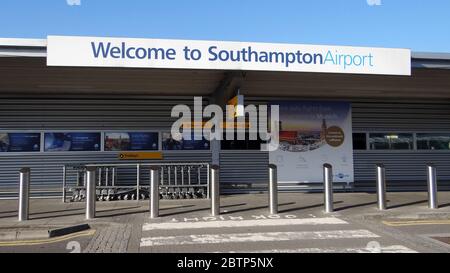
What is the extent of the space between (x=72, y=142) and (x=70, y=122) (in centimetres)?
61

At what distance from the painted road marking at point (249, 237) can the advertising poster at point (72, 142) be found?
718 cm

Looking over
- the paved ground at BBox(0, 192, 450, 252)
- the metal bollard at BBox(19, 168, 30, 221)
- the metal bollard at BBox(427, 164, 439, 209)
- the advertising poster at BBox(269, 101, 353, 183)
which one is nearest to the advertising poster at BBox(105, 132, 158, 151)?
the paved ground at BBox(0, 192, 450, 252)

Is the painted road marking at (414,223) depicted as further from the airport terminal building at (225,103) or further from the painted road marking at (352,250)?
the airport terminal building at (225,103)

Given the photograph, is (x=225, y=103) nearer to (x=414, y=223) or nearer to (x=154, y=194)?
(x=154, y=194)

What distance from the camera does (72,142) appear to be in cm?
1507

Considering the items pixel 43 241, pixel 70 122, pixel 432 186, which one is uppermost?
pixel 70 122

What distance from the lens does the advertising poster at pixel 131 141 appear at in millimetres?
15273

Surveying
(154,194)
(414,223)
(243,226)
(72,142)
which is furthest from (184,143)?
(414,223)

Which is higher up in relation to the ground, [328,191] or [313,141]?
[313,141]

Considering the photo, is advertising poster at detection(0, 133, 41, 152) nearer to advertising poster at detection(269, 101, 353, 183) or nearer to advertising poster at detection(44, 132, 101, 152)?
advertising poster at detection(44, 132, 101, 152)

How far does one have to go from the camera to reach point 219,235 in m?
8.93
